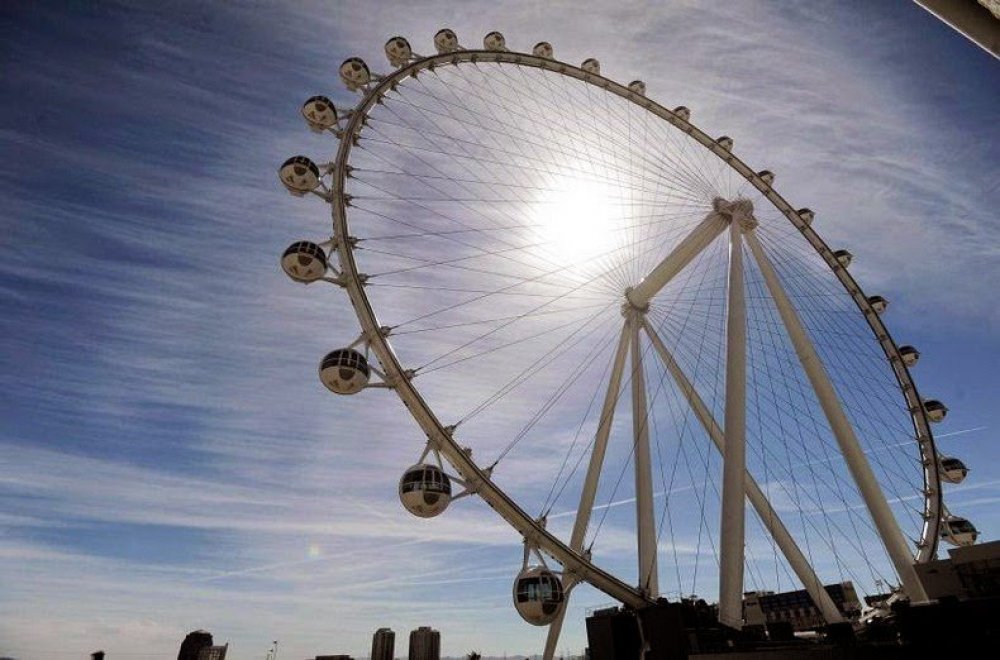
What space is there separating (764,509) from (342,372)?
17874 mm

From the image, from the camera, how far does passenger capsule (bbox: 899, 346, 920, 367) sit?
28141 mm

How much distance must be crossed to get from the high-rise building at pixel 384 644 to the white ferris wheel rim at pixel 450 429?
83.8 meters

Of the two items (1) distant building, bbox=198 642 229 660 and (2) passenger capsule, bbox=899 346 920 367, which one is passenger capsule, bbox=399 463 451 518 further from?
(1) distant building, bbox=198 642 229 660

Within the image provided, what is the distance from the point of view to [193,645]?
96.7m

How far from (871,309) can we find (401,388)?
89.8 feet

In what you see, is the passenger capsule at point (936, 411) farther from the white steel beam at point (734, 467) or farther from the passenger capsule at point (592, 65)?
the passenger capsule at point (592, 65)

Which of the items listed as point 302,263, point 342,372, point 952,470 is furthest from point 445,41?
point 952,470

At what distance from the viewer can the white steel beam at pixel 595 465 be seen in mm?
17422

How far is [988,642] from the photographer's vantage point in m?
10.8

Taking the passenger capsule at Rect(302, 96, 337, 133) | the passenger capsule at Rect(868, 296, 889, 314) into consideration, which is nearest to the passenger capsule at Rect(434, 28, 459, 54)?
the passenger capsule at Rect(302, 96, 337, 133)

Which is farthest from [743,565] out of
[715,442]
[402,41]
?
[402,41]

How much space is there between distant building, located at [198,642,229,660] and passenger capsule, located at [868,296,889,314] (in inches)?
4887

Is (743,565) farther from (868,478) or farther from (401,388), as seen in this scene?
(401,388)

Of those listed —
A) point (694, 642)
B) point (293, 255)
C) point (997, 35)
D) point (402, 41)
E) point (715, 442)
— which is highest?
point (402, 41)
